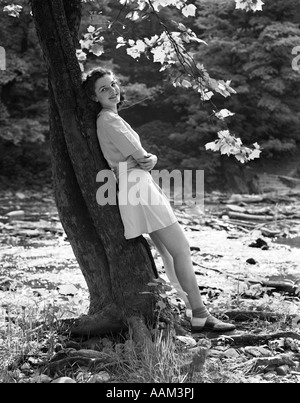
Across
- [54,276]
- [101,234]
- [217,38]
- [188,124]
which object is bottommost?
[54,276]

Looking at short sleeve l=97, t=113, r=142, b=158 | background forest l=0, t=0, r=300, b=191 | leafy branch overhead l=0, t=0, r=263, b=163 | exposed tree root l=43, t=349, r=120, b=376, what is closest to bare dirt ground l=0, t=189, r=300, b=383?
exposed tree root l=43, t=349, r=120, b=376

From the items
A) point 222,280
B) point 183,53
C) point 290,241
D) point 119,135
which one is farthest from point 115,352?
point 290,241

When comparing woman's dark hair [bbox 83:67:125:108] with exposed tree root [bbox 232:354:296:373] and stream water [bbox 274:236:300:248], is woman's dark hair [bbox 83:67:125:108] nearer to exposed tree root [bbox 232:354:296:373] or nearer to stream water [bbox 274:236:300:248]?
exposed tree root [bbox 232:354:296:373]

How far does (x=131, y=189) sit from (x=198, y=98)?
1752 centimetres

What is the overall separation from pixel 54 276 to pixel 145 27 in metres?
16.9

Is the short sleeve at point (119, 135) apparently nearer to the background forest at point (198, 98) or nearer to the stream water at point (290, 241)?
the stream water at point (290, 241)

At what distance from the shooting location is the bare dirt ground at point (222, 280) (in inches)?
161

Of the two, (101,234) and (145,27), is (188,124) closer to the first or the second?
(145,27)

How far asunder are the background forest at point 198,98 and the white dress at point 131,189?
1357 cm

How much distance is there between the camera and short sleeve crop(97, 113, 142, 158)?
4.41 meters

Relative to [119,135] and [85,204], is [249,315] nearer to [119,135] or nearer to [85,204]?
Result: [85,204]

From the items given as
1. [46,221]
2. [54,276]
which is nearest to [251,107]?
[46,221]

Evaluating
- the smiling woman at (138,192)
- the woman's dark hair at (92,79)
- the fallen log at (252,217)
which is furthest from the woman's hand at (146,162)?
the fallen log at (252,217)
